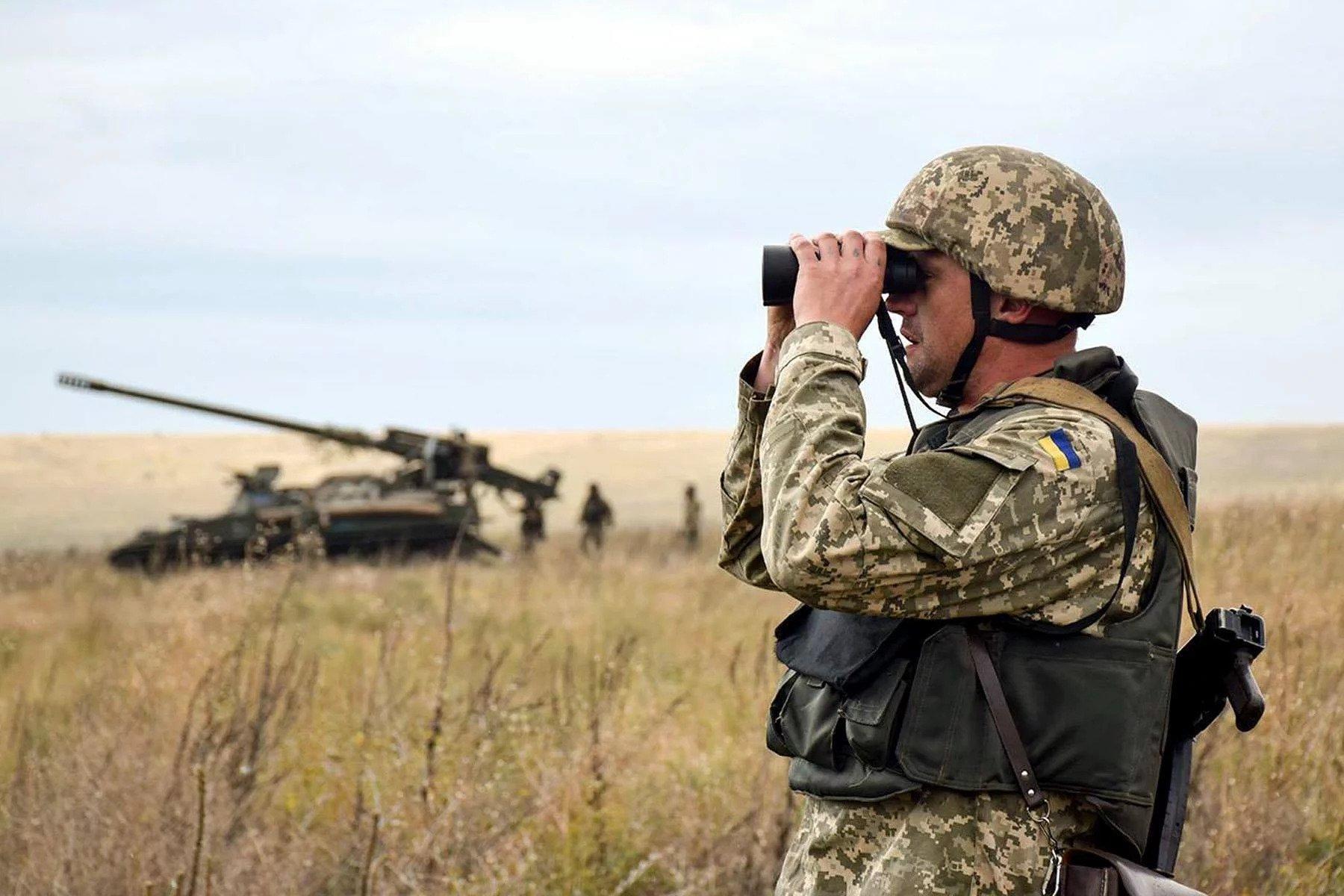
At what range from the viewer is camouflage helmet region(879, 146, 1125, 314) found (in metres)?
2.51

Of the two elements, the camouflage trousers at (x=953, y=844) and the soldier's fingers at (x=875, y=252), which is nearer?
the camouflage trousers at (x=953, y=844)

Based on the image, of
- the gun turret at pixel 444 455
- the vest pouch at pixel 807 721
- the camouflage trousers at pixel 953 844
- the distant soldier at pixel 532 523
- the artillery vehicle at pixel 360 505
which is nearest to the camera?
the camouflage trousers at pixel 953 844

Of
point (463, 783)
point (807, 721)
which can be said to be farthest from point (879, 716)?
point (463, 783)

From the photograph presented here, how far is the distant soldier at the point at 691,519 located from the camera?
19.4 m

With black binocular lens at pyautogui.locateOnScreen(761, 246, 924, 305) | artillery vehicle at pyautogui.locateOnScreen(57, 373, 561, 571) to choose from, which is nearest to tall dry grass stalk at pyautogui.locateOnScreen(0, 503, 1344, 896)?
black binocular lens at pyautogui.locateOnScreen(761, 246, 924, 305)

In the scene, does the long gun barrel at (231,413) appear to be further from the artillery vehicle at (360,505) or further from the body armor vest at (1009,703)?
the body armor vest at (1009,703)

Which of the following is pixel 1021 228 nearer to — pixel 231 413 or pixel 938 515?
pixel 938 515

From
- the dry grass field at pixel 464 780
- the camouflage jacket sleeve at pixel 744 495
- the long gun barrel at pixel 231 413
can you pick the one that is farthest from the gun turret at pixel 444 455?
the camouflage jacket sleeve at pixel 744 495

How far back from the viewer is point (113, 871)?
4.16 meters

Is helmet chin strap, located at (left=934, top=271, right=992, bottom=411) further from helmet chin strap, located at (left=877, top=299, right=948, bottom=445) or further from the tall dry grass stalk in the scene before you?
the tall dry grass stalk

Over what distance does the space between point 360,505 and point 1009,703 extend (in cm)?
1656

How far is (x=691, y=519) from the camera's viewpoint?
1936 centimetres

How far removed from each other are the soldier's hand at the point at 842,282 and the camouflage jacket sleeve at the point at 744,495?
0.74 ft

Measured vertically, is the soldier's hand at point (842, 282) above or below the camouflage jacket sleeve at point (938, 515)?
above
